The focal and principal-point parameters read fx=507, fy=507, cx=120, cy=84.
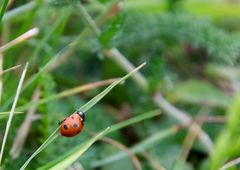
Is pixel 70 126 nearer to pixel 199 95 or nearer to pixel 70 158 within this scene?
pixel 70 158

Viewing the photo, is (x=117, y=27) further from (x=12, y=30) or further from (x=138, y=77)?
(x=12, y=30)

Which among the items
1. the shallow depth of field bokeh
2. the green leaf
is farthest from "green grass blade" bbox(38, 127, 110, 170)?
the green leaf

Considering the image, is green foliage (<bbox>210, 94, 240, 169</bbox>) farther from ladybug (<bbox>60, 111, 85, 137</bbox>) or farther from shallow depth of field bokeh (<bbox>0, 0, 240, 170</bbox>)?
ladybug (<bbox>60, 111, 85, 137</bbox>)

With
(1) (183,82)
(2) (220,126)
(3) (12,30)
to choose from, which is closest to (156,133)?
(2) (220,126)

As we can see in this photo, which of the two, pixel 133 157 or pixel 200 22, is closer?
pixel 133 157

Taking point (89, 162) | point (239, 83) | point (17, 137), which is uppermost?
point (17, 137)

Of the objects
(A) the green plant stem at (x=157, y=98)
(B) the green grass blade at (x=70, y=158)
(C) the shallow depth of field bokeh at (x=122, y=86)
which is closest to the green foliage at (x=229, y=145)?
(C) the shallow depth of field bokeh at (x=122, y=86)

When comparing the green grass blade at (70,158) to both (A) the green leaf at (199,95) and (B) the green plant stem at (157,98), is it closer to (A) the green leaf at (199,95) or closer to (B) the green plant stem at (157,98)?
(B) the green plant stem at (157,98)
